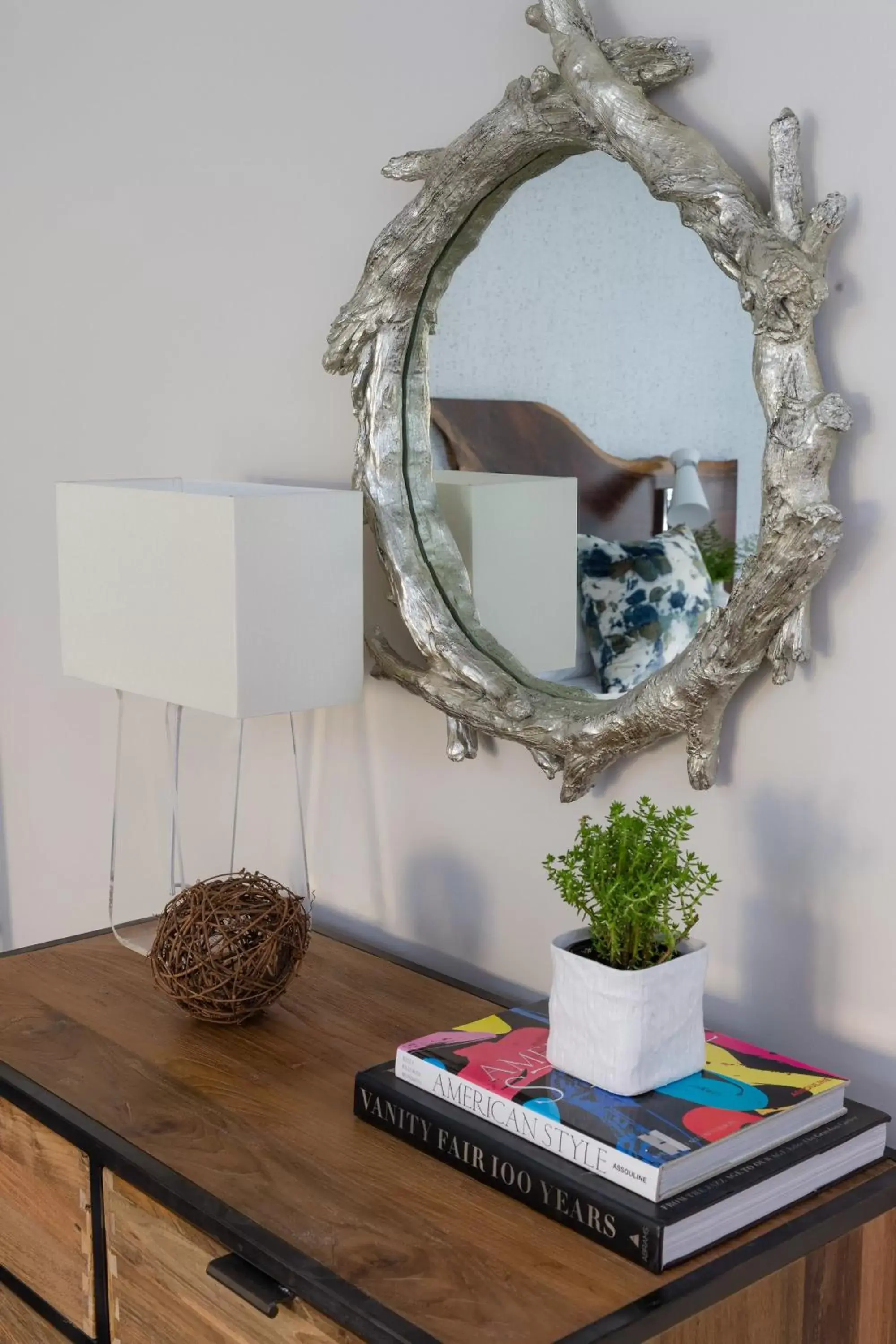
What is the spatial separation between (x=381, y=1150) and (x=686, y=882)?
33 cm

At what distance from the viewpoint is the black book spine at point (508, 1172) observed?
970 mm

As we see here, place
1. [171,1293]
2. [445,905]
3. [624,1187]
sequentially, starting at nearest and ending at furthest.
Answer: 1. [624,1187]
2. [171,1293]
3. [445,905]

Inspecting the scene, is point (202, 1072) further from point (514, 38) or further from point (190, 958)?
point (514, 38)

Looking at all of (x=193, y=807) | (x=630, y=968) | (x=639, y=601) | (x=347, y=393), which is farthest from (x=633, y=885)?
(x=193, y=807)

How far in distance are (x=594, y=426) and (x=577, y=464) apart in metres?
0.04

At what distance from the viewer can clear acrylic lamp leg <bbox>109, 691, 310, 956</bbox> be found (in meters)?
1.76

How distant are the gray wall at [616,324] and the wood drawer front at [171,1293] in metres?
0.70

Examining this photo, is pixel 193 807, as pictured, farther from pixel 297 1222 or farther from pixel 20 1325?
pixel 297 1222

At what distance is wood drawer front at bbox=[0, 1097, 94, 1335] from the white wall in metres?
0.50

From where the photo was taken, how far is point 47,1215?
128 cm

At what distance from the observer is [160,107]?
1806 millimetres

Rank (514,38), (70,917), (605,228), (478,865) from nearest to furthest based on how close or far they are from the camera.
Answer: (605,228)
(514,38)
(478,865)
(70,917)

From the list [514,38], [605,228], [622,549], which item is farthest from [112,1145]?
[514,38]

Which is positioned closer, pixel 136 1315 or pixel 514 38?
pixel 136 1315
